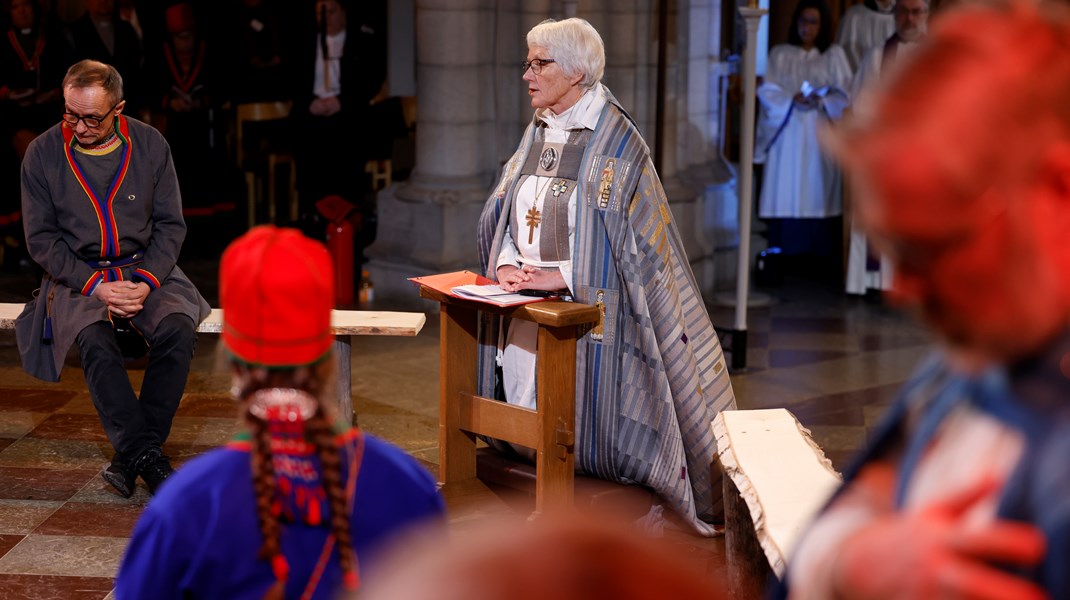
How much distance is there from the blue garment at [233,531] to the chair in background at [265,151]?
9433mm

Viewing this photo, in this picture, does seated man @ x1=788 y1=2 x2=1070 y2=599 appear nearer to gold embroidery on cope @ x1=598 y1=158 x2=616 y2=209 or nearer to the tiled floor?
the tiled floor

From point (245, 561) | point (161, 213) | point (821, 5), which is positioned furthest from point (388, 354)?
point (245, 561)

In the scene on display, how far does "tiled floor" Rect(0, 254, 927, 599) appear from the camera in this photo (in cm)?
466

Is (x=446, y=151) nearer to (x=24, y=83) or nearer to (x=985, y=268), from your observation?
(x=24, y=83)

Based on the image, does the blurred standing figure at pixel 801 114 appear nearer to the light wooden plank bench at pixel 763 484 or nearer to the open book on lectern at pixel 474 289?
the open book on lectern at pixel 474 289

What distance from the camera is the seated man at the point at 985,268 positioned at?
3.70ft

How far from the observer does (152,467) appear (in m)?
5.05

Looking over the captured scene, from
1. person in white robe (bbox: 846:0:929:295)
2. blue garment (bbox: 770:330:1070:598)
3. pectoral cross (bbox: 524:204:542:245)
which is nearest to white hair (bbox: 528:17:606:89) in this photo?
pectoral cross (bbox: 524:204:542:245)

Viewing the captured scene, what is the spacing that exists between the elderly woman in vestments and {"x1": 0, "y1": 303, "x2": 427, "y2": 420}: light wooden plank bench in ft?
1.69

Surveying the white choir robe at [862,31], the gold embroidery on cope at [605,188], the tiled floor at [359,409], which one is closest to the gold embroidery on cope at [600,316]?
the gold embroidery on cope at [605,188]

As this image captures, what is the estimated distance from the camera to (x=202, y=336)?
7855 millimetres

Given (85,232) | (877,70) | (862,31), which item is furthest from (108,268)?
(862,31)

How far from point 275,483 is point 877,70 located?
7697mm

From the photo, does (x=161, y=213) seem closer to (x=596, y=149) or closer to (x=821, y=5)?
(x=596, y=149)
